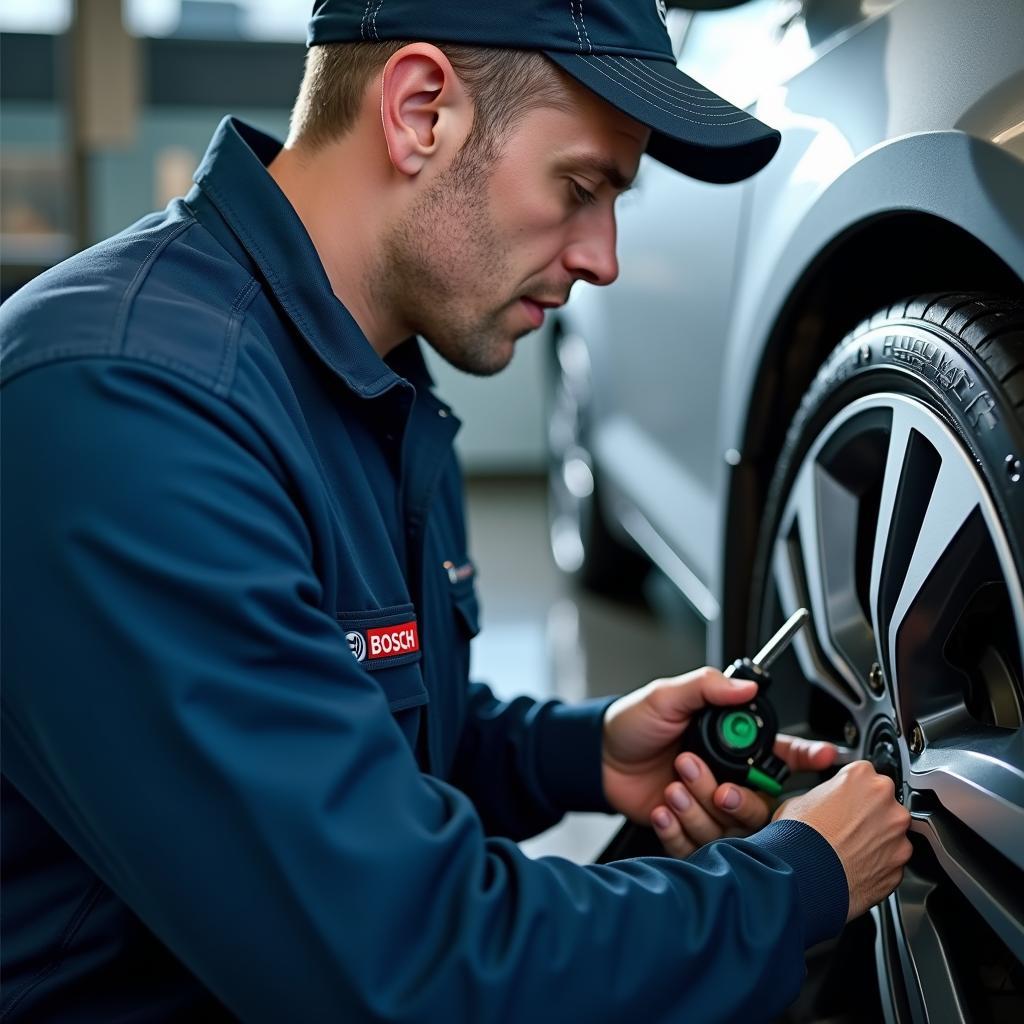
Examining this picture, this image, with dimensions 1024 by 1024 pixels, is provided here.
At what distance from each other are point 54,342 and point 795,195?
752mm

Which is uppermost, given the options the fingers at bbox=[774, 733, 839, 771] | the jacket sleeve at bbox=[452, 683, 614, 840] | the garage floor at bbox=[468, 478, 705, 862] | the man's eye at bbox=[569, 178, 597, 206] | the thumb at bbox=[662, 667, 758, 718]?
the man's eye at bbox=[569, 178, 597, 206]

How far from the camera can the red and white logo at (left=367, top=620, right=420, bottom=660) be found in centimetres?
97

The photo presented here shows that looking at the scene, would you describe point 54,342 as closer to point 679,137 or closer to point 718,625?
point 679,137

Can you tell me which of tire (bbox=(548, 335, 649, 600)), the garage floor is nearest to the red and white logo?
the garage floor

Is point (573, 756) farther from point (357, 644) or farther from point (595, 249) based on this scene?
point (595, 249)

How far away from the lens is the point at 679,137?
→ 970 millimetres

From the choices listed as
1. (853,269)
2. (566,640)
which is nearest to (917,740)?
(853,269)

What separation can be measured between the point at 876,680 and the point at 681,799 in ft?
0.68

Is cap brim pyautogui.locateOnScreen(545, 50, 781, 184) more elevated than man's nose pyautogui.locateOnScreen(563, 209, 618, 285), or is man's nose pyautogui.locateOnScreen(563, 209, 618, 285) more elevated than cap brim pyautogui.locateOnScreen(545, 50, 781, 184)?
cap brim pyautogui.locateOnScreen(545, 50, 781, 184)

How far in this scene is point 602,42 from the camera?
38.8 inches

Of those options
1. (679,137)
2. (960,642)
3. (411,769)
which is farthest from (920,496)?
(411,769)

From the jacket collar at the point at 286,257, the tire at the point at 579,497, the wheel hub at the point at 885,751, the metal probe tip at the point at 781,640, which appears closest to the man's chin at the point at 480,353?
the jacket collar at the point at 286,257

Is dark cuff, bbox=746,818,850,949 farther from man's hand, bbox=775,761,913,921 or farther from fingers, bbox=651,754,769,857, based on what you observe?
fingers, bbox=651,754,769,857

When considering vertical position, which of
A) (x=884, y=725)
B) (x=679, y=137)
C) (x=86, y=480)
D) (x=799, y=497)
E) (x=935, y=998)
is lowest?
(x=935, y=998)
